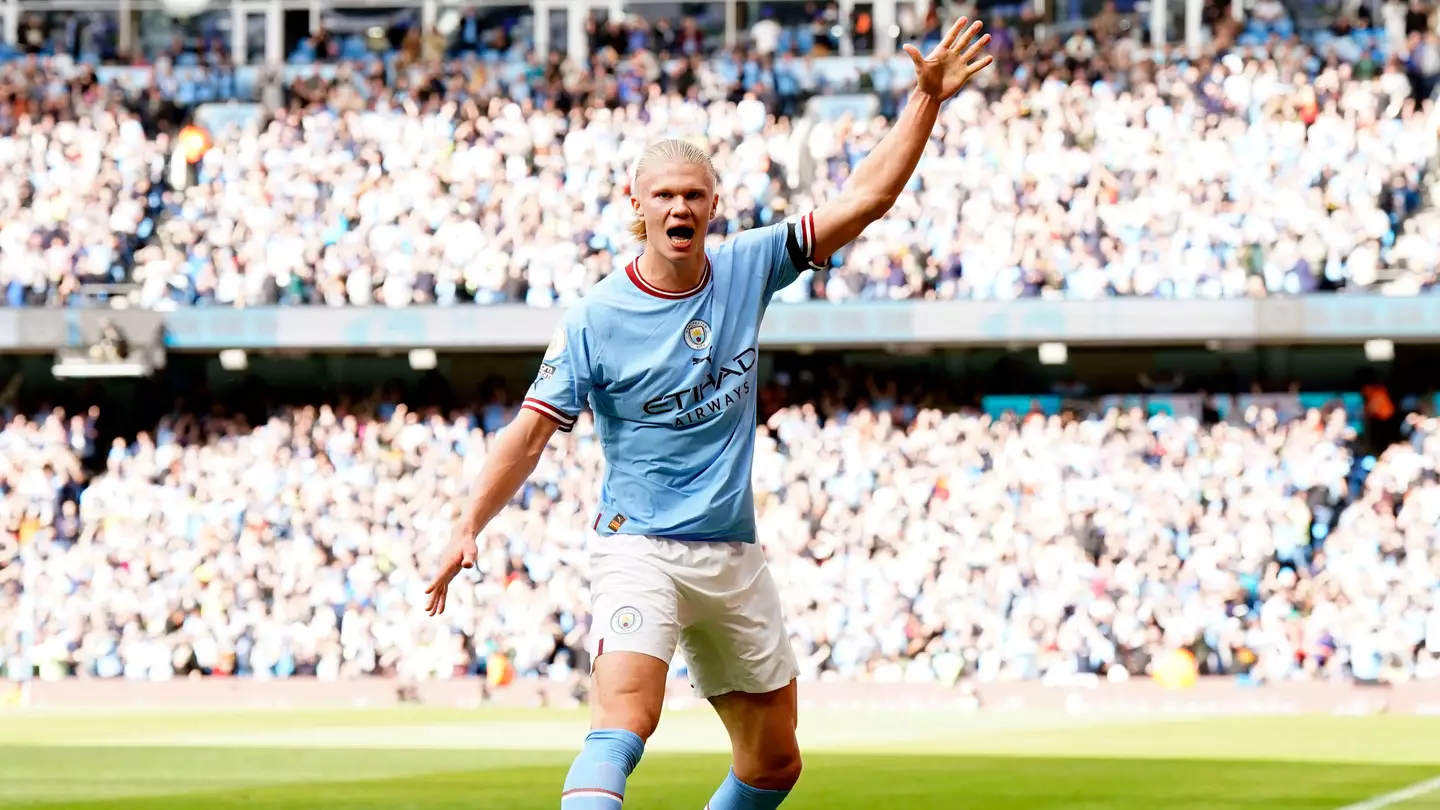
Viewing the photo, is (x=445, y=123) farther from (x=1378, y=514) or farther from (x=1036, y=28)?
(x=1378, y=514)

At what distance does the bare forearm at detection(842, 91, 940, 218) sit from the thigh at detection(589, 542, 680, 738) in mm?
1308

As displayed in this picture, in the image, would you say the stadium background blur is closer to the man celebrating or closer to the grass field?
the grass field

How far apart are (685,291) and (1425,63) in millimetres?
22778

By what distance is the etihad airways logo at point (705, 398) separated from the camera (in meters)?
5.85

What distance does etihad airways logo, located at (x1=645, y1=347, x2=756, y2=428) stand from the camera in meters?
5.85

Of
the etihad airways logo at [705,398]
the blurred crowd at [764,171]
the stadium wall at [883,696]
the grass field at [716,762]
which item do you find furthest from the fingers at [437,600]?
the blurred crowd at [764,171]

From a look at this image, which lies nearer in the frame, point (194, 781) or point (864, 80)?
point (194, 781)

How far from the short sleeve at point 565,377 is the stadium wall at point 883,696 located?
1613cm

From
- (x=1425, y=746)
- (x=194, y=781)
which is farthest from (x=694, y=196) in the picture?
(x=1425, y=746)

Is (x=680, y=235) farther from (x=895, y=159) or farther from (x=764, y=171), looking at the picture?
(x=764, y=171)

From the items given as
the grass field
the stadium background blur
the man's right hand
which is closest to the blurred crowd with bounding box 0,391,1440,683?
the stadium background blur

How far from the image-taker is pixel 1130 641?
71.4 feet

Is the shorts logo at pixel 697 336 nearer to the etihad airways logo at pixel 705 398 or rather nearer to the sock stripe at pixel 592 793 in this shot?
the etihad airways logo at pixel 705 398

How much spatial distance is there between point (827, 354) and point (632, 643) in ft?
74.4
